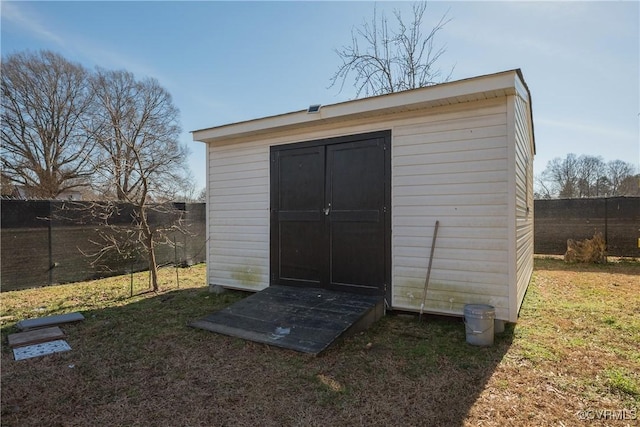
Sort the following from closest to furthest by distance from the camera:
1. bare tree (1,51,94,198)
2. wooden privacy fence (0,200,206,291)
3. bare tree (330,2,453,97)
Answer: wooden privacy fence (0,200,206,291), bare tree (330,2,453,97), bare tree (1,51,94,198)

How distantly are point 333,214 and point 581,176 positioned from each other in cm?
2550

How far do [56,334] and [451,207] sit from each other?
4310 millimetres

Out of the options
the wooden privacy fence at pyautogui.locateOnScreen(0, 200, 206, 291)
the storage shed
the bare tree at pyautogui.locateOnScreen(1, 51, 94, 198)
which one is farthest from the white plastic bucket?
the bare tree at pyautogui.locateOnScreen(1, 51, 94, 198)

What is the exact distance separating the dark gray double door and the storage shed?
14 mm

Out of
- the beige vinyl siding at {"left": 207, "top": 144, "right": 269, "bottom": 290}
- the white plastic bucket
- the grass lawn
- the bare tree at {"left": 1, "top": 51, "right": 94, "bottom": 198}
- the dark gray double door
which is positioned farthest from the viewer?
the bare tree at {"left": 1, "top": 51, "right": 94, "bottom": 198}

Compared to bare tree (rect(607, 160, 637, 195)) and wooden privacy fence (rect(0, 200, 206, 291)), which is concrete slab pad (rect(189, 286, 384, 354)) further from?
bare tree (rect(607, 160, 637, 195))

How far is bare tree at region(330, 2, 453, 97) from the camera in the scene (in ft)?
33.0

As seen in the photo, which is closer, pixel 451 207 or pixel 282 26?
pixel 451 207

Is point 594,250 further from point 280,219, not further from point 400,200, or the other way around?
point 280,219

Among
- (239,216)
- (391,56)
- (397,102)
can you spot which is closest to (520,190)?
(397,102)

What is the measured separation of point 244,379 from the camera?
2.62 meters

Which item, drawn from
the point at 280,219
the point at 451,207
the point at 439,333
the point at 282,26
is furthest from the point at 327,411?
the point at 282,26

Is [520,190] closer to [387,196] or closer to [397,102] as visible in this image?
[387,196]

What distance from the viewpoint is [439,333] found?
11.4 ft
